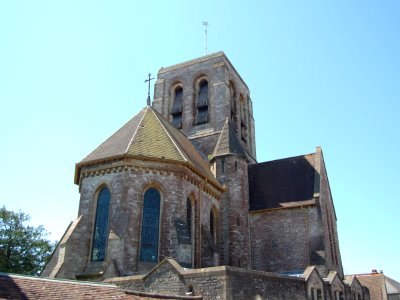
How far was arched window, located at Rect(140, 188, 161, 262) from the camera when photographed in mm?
17703

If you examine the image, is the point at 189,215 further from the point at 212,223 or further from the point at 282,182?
the point at 282,182

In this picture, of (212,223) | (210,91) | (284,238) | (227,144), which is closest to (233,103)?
(210,91)

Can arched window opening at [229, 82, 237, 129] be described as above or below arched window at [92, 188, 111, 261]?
above

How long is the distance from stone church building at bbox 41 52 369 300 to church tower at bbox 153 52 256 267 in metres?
0.09

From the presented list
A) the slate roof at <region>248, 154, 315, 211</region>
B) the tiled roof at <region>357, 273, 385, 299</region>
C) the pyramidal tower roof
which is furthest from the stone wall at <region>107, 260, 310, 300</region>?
the tiled roof at <region>357, 273, 385, 299</region>

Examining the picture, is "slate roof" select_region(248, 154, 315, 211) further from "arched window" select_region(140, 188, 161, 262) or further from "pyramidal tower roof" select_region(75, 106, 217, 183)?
"arched window" select_region(140, 188, 161, 262)

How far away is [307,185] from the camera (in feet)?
82.2

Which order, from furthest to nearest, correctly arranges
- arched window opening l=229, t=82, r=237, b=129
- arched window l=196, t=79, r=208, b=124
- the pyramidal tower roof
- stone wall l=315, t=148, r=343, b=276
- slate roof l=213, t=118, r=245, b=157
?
1. arched window opening l=229, t=82, r=237, b=129
2. arched window l=196, t=79, r=208, b=124
3. slate roof l=213, t=118, r=245, b=157
4. stone wall l=315, t=148, r=343, b=276
5. the pyramidal tower roof

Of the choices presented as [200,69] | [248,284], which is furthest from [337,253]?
[200,69]

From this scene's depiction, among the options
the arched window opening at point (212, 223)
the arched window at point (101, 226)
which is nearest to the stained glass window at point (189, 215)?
the arched window opening at point (212, 223)

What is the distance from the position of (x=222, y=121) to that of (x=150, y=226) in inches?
499

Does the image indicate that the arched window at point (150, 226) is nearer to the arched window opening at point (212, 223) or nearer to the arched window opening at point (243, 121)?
the arched window opening at point (212, 223)

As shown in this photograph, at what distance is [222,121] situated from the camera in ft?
95.5

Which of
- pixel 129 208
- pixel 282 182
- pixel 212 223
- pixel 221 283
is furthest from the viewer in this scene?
pixel 282 182
